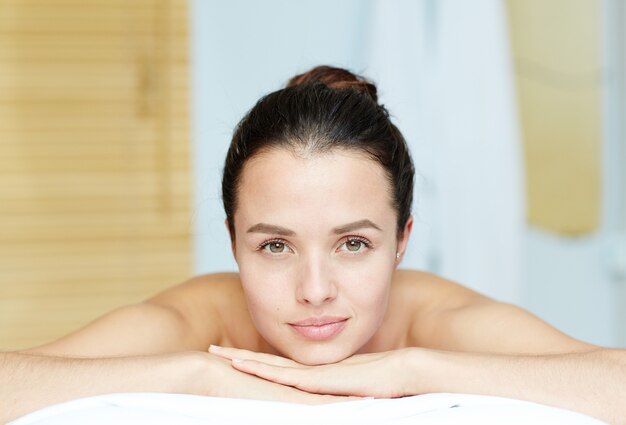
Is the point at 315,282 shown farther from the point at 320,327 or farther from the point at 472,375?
the point at 472,375

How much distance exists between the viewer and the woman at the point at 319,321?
1.53 meters

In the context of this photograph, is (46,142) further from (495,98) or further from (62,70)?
(495,98)

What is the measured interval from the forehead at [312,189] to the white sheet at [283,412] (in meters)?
0.40

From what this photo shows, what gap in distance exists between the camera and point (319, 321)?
1672 millimetres

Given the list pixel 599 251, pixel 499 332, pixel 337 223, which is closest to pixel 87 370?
pixel 337 223

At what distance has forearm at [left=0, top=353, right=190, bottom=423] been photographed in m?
1.50

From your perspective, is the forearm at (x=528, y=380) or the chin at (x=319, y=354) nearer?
the forearm at (x=528, y=380)

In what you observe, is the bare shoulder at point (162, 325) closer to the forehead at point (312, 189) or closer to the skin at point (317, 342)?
the skin at point (317, 342)

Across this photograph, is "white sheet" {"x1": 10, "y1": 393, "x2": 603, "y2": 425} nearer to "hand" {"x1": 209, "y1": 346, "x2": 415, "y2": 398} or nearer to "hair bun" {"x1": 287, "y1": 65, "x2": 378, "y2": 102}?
"hand" {"x1": 209, "y1": 346, "x2": 415, "y2": 398}

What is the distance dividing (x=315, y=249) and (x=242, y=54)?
1983mm

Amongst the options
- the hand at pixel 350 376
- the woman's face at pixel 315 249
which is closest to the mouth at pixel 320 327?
the woman's face at pixel 315 249

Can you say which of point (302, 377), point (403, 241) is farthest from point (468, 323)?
point (302, 377)

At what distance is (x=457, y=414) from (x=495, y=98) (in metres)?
2.13

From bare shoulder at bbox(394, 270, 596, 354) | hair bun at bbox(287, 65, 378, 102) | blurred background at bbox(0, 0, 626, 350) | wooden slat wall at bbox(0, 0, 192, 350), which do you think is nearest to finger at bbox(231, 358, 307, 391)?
bare shoulder at bbox(394, 270, 596, 354)
